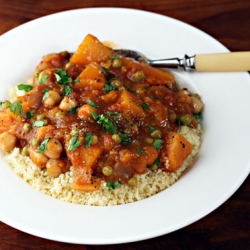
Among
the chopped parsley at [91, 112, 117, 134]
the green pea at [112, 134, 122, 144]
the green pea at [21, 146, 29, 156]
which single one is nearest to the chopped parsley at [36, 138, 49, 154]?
the green pea at [21, 146, 29, 156]

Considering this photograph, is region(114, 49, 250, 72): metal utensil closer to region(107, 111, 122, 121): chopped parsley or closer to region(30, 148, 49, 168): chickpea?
region(107, 111, 122, 121): chopped parsley

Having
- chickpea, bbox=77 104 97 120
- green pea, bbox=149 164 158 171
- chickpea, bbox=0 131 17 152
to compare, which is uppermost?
chickpea, bbox=77 104 97 120

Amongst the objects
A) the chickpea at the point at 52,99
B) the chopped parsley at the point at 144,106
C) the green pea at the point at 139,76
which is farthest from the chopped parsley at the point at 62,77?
the chopped parsley at the point at 144,106

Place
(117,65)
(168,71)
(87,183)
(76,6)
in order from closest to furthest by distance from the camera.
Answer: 1. (87,183)
2. (117,65)
3. (168,71)
4. (76,6)

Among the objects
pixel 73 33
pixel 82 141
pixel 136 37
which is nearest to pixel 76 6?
pixel 73 33

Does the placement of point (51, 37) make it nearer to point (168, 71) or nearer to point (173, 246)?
point (168, 71)

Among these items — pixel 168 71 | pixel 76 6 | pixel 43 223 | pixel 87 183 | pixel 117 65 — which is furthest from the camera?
pixel 76 6

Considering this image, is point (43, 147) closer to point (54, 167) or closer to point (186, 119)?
point (54, 167)

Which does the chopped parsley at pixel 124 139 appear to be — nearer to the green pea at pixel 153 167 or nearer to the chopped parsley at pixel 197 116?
the green pea at pixel 153 167
